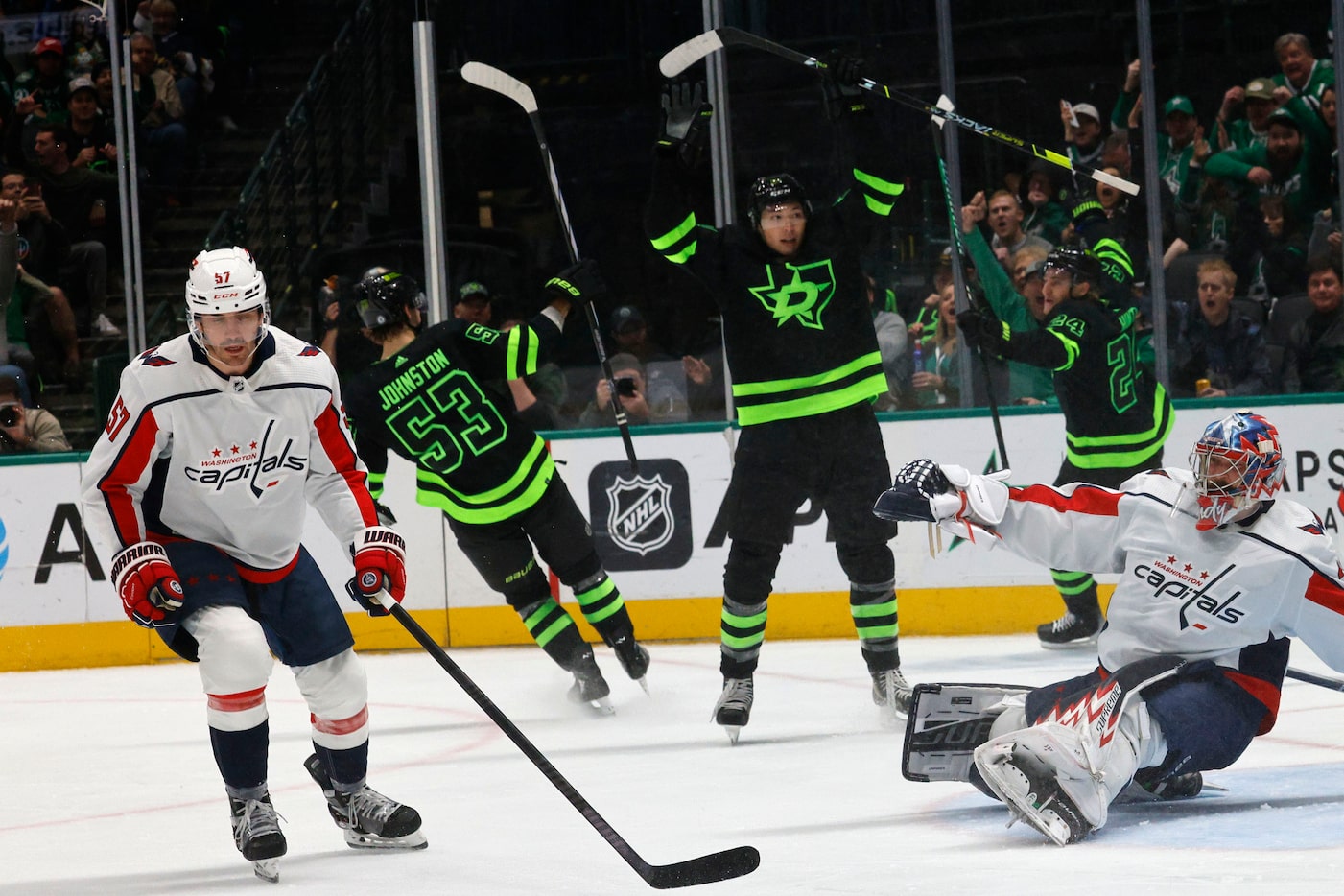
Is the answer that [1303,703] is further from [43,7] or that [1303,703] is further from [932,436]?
[43,7]

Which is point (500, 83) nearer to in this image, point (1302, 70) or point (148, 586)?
point (148, 586)

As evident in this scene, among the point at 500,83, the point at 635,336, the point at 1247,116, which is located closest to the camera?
the point at 500,83

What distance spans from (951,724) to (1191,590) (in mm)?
544

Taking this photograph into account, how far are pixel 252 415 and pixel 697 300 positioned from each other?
3.85 m

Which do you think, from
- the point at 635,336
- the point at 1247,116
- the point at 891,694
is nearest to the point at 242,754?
the point at 891,694

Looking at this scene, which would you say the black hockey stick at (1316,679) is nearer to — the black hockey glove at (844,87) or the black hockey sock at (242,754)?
the black hockey glove at (844,87)

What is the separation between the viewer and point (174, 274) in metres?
7.02

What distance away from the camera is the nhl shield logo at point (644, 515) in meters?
6.48

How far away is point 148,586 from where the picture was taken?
299cm

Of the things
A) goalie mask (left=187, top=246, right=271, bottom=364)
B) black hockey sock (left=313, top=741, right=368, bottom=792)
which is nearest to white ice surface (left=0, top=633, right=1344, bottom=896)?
black hockey sock (left=313, top=741, right=368, bottom=792)

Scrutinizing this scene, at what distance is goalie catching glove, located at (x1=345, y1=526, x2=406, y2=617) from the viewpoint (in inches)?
126

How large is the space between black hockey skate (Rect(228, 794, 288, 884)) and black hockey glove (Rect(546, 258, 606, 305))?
1912 mm

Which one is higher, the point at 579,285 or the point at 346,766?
the point at 579,285

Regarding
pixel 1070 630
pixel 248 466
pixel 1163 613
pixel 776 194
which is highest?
pixel 776 194
